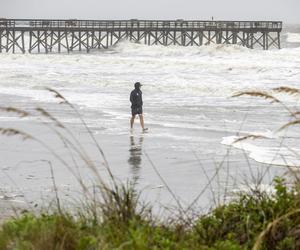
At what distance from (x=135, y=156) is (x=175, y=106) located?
1112 cm

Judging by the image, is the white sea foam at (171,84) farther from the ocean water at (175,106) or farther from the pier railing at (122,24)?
the pier railing at (122,24)

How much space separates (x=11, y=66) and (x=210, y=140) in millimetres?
34825

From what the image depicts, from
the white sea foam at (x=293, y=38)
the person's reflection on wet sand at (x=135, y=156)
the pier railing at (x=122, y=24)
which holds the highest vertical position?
the pier railing at (x=122, y=24)

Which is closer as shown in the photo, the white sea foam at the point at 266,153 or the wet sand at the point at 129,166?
the wet sand at the point at 129,166

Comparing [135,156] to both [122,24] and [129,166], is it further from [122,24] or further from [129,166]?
[122,24]

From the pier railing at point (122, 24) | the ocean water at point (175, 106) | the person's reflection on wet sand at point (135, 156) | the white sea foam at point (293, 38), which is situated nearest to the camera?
the person's reflection on wet sand at point (135, 156)

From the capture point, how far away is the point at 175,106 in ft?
83.7

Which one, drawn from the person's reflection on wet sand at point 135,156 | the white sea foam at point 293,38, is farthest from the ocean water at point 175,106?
the white sea foam at point 293,38

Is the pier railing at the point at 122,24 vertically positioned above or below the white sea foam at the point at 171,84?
above

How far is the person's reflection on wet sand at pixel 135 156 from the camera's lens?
496 inches

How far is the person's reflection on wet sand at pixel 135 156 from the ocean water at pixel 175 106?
19 millimetres

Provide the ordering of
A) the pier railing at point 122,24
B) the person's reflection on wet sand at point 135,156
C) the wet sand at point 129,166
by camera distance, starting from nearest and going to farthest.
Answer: the wet sand at point 129,166 → the person's reflection on wet sand at point 135,156 → the pier railing at point 122,24

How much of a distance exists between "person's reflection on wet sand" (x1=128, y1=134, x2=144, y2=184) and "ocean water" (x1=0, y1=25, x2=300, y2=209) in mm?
19

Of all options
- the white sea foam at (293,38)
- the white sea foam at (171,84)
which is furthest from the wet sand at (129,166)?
the white sea foam at (293,38)
